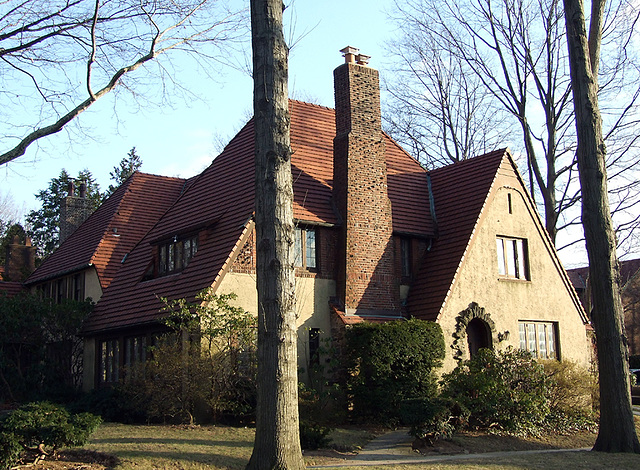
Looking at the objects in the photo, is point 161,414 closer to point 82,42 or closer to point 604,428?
point 82,42

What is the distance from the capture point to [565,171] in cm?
2767

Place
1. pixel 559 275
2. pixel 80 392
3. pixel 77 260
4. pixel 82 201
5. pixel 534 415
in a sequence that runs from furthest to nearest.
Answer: pixel 82 201
pixel 77 260
pixel 559 275
pixel 80 392
pixel 534 415

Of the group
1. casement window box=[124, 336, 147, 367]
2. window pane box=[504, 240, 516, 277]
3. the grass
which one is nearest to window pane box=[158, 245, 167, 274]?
casement window box=[124, 336, 147, 367]

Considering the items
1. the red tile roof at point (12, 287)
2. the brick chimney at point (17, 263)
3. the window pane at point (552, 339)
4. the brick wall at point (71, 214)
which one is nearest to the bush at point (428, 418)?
the window pane at point (552, 339)

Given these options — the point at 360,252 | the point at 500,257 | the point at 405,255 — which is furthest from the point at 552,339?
the point at 360,252

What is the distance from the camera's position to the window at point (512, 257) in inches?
869

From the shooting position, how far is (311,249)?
20.2 meters

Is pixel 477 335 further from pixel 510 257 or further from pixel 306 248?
pixel 306 248

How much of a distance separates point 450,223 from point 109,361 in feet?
37.0

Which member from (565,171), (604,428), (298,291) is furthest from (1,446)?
(565,171)

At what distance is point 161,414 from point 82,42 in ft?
28.5

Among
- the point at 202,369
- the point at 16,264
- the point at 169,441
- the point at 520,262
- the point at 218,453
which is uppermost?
the point at 16,264

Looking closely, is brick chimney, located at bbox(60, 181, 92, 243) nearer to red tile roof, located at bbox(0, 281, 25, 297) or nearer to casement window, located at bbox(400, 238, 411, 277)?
red tile roof, located at bbox(0, 281, 25, 297)

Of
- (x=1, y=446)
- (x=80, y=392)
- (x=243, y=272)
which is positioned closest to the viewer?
(x=1, y=446)
